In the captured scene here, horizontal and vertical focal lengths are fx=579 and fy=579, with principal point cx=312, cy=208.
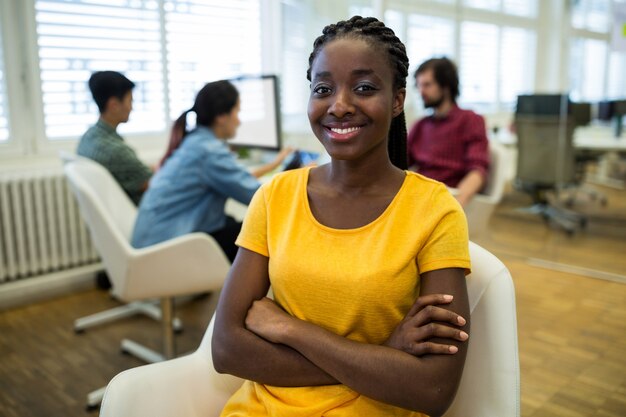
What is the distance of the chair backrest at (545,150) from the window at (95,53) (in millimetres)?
3014

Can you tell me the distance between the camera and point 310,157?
2.49 meters

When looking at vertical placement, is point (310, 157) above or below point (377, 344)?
above

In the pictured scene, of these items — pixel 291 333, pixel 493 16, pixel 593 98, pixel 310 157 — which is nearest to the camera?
pixel 291 333

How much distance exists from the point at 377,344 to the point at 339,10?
8.82ft

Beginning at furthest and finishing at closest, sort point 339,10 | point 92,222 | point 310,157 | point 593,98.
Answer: point 593,98 → point 339,10 → point 310,157 → point 92,222

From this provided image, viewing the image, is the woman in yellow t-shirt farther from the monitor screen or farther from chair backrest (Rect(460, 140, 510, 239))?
chair backrest (Rect(460, 140, 510, 239))

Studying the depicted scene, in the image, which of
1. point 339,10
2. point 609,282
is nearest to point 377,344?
point 339,10

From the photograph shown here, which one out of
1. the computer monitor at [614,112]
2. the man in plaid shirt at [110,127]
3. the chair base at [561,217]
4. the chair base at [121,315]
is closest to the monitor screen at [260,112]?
the man in plaid shirt at [110,127]

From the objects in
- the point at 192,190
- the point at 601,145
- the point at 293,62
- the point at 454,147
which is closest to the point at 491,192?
the point at 454,147

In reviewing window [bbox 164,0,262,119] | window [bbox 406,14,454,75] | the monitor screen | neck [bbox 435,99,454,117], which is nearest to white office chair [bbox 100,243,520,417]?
window [bbox 164,0,262,119]

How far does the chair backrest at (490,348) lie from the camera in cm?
100

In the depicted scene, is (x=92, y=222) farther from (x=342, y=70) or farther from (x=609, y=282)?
(x=609, y=282)

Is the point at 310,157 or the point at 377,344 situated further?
the point at 310,157

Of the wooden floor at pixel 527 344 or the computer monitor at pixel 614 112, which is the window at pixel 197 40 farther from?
the computer monitor at pixel 614 112
